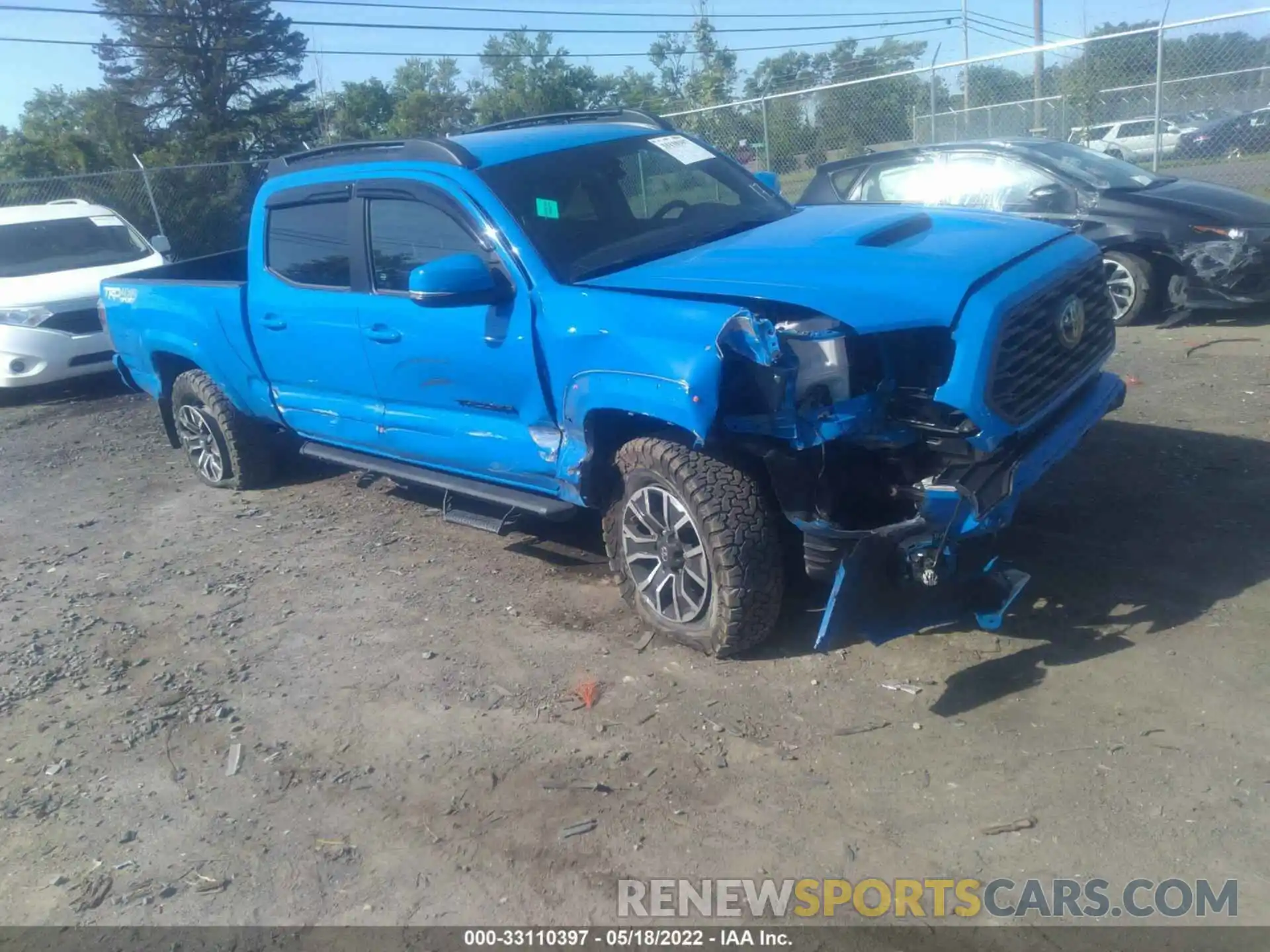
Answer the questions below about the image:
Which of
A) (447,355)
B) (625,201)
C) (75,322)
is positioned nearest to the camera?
→ (447,355)

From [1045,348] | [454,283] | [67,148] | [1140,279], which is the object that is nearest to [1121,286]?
[1140,279]

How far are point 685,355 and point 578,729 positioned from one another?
1442mm

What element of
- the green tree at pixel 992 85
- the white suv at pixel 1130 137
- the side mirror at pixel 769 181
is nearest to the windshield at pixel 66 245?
the side mirror at pixel 769 181

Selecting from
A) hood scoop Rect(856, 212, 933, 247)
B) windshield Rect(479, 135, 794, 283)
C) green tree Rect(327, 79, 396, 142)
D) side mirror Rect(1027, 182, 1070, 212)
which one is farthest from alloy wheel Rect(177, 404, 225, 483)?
green tree Rect(327, 79, 396, 142)

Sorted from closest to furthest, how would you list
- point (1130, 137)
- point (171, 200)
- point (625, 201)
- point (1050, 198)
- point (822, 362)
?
1. point (822, 362)
2. point (625, 201)
3. point (1050, 198)
4. point (1130, 137)
5. point (171, 200)

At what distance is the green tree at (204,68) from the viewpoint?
43.1 meters

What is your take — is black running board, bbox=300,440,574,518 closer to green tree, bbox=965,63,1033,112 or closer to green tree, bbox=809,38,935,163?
green tree, bbox=809,38,935,163

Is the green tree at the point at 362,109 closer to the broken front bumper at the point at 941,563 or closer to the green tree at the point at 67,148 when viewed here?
the green tree at the point at 67,148

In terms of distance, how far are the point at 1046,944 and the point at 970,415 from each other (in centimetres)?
173

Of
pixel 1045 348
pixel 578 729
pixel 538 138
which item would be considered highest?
pixel 538 138

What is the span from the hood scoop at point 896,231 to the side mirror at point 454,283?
1.56 meters

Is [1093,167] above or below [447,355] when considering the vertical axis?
above

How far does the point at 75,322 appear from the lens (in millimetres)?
10523

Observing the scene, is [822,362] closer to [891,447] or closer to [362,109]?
[891,447]
